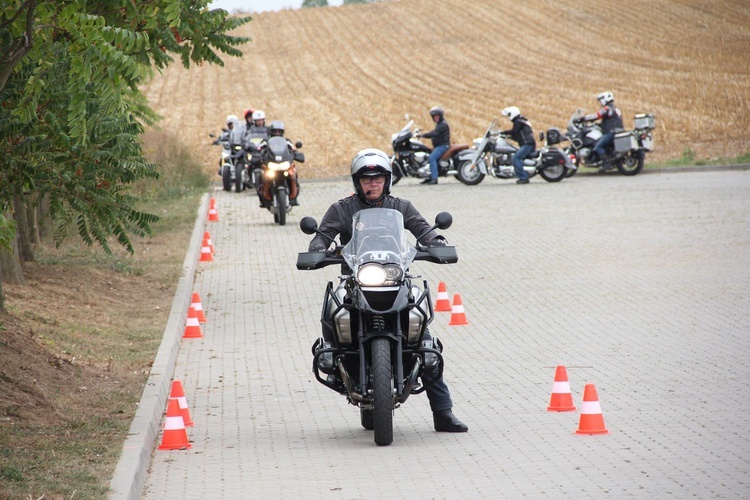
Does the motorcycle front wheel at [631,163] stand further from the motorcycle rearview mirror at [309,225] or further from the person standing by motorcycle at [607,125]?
the motorcycle rearview mirror at [309,225]

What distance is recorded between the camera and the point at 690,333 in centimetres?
1207

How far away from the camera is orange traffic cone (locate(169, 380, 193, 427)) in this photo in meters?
8.47

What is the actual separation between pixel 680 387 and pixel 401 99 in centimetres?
4176

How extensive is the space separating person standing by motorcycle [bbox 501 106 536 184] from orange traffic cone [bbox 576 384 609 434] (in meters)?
23.0

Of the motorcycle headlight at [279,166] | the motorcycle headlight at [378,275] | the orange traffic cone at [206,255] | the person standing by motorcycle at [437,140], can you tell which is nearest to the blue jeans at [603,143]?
the person standing by motorcycle at [437,140]

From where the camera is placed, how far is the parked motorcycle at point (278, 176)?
23.5 meters

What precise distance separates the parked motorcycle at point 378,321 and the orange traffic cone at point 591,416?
3.25ft

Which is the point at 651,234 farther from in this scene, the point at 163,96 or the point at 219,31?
the point at 163,96

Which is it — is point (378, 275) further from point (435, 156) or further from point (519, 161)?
point (435, 156)

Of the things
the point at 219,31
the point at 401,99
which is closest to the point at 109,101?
the point at 219,31

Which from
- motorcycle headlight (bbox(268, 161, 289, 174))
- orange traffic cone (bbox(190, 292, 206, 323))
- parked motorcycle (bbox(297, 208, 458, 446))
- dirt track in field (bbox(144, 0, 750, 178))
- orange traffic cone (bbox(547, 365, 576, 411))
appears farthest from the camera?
dirt track in field (bbox(144, 0, 750, 178))

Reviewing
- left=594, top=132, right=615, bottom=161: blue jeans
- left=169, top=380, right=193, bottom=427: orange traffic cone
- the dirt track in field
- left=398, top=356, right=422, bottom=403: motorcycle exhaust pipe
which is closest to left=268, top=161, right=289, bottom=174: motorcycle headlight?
left=594, top=132, right=615, bottom=161: blue jeans

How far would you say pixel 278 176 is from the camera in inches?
922

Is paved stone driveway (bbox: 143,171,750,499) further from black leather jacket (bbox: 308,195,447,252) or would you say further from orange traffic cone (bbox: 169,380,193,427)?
black leather jacket (bbox: 308,195,447,252)
